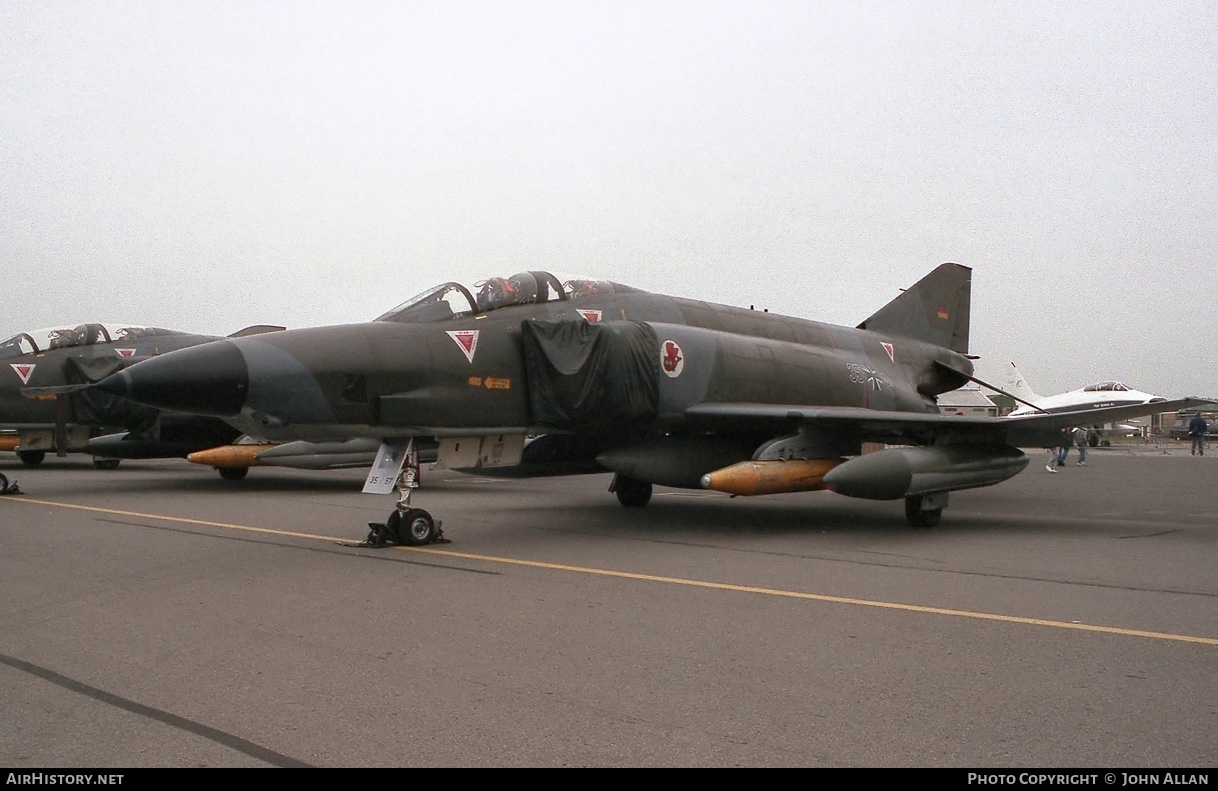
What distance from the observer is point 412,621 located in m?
5.18

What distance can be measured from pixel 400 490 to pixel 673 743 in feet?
17.3

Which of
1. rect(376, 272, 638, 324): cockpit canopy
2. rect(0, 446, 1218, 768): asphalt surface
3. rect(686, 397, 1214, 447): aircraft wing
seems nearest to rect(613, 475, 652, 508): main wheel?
rect(686, 397, 1214, 447): aircraft wing

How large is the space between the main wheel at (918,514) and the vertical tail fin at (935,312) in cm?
589

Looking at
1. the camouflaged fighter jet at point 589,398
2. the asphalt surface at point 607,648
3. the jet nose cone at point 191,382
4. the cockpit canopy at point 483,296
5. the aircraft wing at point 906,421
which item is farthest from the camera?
the aircraft wing at point 906,421

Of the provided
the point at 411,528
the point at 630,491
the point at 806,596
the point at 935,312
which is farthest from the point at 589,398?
the point at 935,312

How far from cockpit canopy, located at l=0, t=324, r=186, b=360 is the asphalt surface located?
760cm

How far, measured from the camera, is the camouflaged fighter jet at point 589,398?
23.8 feet

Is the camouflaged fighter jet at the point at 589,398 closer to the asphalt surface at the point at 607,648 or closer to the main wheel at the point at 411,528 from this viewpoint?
the main wheel at the point at 411,528

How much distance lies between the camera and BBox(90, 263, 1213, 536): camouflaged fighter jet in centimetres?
725

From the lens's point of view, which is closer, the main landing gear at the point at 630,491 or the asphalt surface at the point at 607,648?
the asphalt surface at the point at 607,648

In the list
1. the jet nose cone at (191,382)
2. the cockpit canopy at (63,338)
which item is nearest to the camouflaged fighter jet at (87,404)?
the cockpit canopy at (63,338)

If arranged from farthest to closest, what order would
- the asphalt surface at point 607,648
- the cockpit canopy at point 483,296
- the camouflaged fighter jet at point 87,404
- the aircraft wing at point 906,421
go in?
the camouflaged fighter jet at point 87,404, the aircraft wing at point 906,421, the cockpit canopy at point 483,296, the asphalt surface at point 607,648
